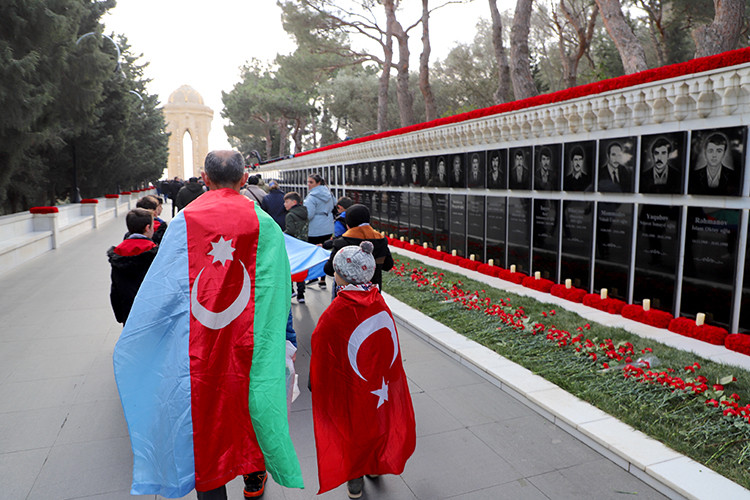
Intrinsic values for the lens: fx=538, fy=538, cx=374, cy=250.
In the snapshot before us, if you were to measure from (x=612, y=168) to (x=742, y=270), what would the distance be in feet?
6.38

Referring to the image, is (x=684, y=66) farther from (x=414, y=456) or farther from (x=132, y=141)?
(x=132, y=141)

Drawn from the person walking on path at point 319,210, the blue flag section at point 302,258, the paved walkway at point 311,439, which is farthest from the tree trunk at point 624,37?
the blue flag section at point 302,258

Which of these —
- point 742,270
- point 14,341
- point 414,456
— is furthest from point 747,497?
point 14,341

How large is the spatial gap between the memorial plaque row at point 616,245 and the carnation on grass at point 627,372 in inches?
31.8

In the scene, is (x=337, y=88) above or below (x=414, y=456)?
above

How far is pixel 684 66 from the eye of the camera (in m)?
5.42

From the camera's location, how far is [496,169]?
346 inches

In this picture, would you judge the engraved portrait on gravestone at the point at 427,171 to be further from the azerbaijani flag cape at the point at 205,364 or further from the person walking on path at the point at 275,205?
the azerbaijani flag cape at the point at 205,364

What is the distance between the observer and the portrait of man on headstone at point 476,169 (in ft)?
30.4

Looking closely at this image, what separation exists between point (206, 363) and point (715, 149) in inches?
200

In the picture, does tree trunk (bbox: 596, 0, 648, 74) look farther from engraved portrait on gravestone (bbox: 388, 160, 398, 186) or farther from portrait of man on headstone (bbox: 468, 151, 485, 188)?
engraved portrait on gravestone (bbox: 388, 160, 398, 186)

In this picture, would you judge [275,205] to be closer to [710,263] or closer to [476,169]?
[476,169]

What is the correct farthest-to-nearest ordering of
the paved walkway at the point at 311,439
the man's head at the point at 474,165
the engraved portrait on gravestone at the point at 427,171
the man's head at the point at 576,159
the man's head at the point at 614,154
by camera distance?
the engraved portrait on gravestone at the point at 427,171 < the man's head at the point at 474,165 < the man's head at the point at 576,159 < the man's head at the point at 614,154 < the paved walkway at the point at 311,439

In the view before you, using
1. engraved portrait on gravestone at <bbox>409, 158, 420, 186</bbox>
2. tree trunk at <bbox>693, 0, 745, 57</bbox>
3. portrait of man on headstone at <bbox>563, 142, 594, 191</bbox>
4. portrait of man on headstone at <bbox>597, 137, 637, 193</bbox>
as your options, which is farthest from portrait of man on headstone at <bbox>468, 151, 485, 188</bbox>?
tree trunk at <bbox>693, 0, 745, 57</bbox>
